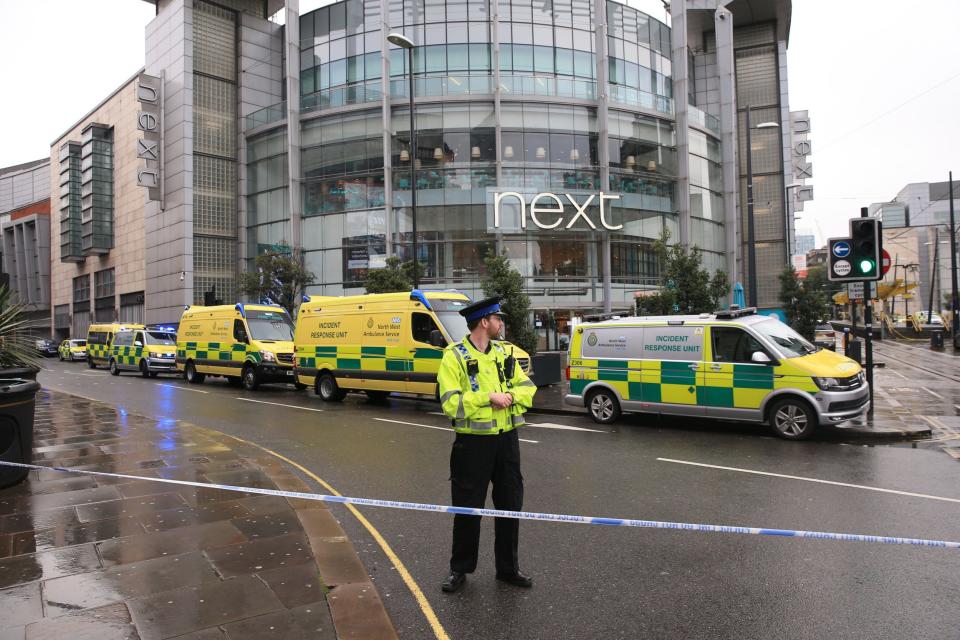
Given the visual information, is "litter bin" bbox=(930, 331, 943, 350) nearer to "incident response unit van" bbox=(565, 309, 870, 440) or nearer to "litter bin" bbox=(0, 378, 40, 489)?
"incident response unit van" bbox=(565, 309, 870, 440)

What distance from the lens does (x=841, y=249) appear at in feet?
35.9

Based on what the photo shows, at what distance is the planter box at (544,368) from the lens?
53.1ft

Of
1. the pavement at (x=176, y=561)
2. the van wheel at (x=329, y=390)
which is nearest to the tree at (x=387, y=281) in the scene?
the van wheel at (x=329, y=390)

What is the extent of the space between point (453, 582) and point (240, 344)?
16713 mm

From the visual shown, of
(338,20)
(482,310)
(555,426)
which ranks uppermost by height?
(338,20)

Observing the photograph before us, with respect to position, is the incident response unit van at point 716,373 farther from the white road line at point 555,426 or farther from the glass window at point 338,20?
the glass window at point 338,20

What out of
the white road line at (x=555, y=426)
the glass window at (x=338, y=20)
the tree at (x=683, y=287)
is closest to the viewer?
the white road line at (x=555, y=426)

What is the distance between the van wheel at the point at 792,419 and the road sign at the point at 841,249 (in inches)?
132

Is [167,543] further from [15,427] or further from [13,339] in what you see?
[13,339]

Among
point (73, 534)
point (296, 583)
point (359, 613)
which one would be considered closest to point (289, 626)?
point (359, 613)

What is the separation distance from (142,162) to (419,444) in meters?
41.2

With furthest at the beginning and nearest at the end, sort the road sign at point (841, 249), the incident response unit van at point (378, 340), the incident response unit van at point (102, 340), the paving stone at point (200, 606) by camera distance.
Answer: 1. the incident response unit van at point (102, 340)
2. the incident response unit van at point (378, 340)
3. the road sign at point (841, 249)
4. the paving stone at point (200, 606)

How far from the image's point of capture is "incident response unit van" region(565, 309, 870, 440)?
29.9ft

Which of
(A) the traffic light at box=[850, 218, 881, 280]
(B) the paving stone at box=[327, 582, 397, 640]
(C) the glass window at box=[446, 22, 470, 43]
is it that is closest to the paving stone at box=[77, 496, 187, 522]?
(B) the paving stone at box=[327, 582, 397, 640]
